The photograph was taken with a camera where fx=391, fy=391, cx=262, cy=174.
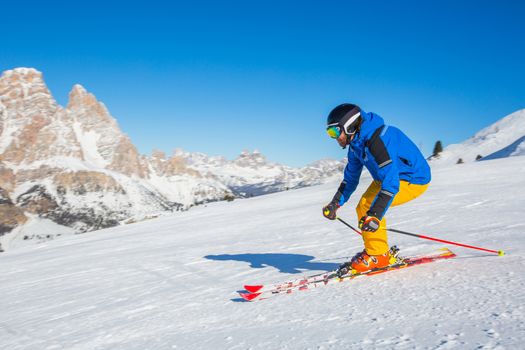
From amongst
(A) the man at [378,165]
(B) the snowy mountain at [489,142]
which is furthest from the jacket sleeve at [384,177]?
(B) the snowy mountain at [489,142]

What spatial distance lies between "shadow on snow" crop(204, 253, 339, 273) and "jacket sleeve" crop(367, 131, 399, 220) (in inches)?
82.6

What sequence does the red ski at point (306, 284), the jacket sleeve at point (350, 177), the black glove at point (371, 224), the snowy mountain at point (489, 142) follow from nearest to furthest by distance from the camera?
the black glove at point (371, 224) → the red ski at point (306, 284) → the jacket sleeve at point (350, 177) → the snowy mountain at point (489, 142)

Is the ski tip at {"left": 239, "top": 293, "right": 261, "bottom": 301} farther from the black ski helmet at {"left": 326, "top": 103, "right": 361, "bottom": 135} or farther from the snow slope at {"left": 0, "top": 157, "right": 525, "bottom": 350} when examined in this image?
the black ski helmet at {"left": 326, "top": 103, "right": 361, "bottom": 135}

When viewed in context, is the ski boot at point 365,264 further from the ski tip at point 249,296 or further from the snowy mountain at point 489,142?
the snowy mountain at point 489,142

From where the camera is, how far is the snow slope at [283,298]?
338cm

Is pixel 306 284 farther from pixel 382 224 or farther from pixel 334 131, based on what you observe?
pixel 334 131

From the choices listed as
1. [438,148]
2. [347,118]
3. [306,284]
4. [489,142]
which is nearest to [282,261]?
[306,284]

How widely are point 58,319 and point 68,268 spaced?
234 inches

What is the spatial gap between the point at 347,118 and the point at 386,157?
777mm

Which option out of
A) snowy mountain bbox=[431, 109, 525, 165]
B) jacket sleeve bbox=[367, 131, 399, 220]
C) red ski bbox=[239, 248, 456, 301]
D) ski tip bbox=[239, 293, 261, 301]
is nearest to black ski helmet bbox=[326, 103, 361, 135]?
jacket sleeve bbox=[367, 131, 399, 220]

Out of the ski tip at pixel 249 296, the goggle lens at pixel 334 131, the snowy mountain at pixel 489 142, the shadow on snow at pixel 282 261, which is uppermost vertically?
the snowy mountain at pixel 489 142

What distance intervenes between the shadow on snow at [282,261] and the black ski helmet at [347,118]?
2658mm

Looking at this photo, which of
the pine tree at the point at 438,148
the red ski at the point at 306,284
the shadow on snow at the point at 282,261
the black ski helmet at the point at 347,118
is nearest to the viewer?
the red ski at the point at 306,284

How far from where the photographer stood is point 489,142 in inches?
3145
